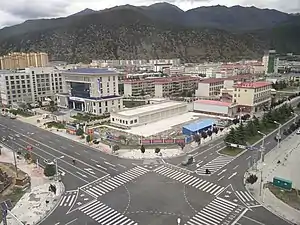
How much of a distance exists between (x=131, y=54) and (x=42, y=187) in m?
173

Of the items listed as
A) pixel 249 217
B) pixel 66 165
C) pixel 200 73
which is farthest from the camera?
pixel 200 73

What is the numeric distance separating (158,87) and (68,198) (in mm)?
61284

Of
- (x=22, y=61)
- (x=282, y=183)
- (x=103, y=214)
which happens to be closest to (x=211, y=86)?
(x=282, y=183)

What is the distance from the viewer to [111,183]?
2934cm

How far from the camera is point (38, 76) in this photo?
80438mm

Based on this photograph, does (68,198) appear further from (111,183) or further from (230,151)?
(230,151)

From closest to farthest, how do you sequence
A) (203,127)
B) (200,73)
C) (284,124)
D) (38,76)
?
(203,127) → (284,124) → (38,76) → (200,73)

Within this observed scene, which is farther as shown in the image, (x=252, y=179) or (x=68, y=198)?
(x=252, y=179)

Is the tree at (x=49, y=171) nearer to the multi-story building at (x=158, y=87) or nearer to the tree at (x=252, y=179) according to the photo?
the tree at (x=252, y=179)

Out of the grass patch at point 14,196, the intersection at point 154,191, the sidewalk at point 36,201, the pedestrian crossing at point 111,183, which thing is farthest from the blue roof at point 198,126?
the grass patch at point 14,196

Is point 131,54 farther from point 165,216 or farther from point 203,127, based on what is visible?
point 165,216

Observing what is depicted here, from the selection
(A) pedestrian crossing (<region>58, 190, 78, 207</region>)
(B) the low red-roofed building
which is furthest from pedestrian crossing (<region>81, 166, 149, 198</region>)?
(B) the low red-roofed building

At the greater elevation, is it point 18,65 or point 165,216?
point 18,65

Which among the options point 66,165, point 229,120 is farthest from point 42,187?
point 229,120
